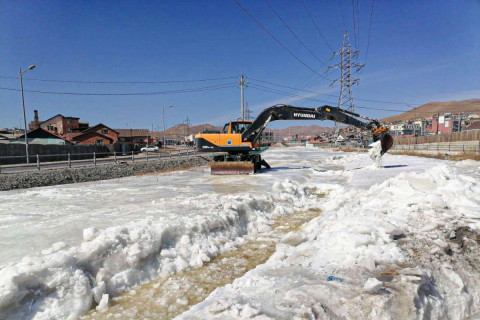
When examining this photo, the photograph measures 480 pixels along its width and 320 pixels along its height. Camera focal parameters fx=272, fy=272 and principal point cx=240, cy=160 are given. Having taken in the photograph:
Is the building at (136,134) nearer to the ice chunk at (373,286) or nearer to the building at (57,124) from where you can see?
the building at (57,124)

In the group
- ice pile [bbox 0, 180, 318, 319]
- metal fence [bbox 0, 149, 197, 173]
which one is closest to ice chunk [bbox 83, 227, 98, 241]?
ice pile [bbox 0, 180, 318, 319]

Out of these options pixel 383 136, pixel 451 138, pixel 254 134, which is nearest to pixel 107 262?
pixel 254 134

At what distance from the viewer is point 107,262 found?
13.4ft

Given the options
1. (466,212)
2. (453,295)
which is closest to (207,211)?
(453,295)

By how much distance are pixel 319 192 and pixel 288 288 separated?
7.96 metres

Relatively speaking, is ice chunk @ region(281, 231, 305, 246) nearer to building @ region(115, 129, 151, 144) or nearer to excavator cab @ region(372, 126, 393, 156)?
excavator cab @ region(372, 126, 393, 156)

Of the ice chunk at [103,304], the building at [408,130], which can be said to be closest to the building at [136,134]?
the ice chunk at [103,304]

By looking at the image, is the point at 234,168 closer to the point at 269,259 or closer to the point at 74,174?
the point at 74,174

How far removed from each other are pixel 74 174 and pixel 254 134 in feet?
35.2

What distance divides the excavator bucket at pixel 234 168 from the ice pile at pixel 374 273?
941 centimetres

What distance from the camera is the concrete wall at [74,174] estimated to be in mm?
13406

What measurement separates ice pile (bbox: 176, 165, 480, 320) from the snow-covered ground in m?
0.01

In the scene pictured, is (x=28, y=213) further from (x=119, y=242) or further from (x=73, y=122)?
(x=73, y=122)

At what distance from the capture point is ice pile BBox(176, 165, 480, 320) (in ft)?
9.36
